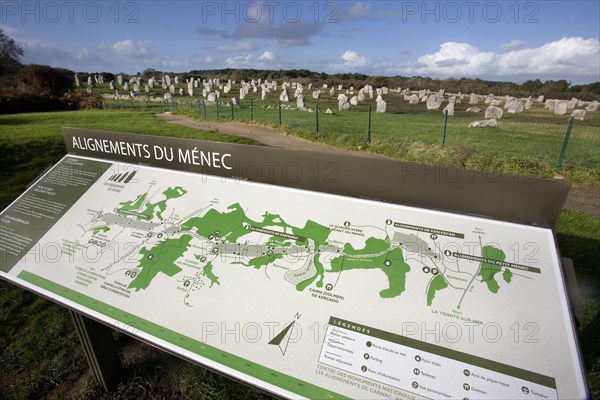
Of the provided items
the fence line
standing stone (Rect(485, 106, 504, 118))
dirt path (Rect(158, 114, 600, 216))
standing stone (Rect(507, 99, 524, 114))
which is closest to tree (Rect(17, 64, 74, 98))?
the fence line

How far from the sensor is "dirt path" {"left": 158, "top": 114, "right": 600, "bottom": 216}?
6.73 m

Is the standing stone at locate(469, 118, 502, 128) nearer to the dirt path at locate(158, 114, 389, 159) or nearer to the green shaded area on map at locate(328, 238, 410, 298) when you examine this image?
the dirt path at locate(158, 114, 389, 159)

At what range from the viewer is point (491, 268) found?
1692 millimetres

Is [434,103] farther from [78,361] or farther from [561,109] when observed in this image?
[78,361]

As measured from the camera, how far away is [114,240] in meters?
2.41

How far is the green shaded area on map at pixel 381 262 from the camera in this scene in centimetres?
172

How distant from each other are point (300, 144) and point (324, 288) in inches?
420

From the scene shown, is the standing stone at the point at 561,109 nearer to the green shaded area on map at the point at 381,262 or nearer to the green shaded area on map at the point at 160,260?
the green shaded area on map at the point at 381,262

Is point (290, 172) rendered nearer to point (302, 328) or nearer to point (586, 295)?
point (302, 328)

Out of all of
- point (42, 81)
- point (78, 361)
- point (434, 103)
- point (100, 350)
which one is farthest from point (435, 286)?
point (42, 81)

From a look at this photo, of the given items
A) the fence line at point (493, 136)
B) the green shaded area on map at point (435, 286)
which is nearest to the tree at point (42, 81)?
the fence line at point (493, 136)

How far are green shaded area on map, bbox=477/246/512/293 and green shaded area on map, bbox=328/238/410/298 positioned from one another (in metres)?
0.36

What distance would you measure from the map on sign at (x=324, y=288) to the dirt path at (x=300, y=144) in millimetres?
2894

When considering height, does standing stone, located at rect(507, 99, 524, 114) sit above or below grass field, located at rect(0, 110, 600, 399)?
above
